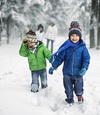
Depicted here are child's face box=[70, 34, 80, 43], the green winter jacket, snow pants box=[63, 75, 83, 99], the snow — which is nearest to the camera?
the snow

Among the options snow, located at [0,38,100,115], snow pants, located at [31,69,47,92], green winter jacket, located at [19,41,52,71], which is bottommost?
snow, located at [0,38,100,115]

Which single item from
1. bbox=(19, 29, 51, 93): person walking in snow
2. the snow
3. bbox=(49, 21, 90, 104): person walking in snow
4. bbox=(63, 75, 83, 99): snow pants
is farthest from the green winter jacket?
bbox=(63, 75, 83, 99): snow pants

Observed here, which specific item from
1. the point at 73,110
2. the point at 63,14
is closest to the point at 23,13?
the point at 73,110

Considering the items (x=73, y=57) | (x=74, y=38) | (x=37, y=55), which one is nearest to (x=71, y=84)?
(x=73, y=57)

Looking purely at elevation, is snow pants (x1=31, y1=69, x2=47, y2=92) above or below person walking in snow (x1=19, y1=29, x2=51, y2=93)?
below

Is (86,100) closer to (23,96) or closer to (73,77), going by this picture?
(73,77)


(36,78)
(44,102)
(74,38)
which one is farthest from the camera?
(36,78)

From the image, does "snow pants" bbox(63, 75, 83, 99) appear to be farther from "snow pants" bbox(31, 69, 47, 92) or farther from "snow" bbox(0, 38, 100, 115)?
"snow pants" bbox(31, 69, 47, 92)

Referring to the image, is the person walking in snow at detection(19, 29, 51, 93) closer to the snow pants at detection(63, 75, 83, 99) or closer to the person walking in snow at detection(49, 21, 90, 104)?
the person walking in snow at detection(49, 21, 90, 104)

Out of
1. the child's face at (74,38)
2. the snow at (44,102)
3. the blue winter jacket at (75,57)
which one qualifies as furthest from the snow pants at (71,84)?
the child's face at (74,38)

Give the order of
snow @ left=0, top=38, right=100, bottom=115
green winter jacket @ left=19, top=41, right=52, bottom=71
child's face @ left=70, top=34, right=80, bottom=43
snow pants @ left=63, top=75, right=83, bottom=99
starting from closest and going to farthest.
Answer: snow @ left=0, top=38, right=100, bottom=115 → child's face @ left=70, top=34, right=80, bottom=43 → snow pants @ left=63, top=75, right=83, bottom=99 → green winter jacket @ left=19, top=41, right=52, bottom=71

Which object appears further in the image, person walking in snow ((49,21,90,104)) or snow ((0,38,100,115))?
person walking in snow ((49,21,90,104))

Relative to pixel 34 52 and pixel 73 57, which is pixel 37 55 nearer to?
pixel 34 52

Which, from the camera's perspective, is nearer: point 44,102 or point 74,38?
point 74,38
